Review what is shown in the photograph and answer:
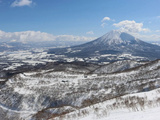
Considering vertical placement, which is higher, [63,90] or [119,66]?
[119,66]

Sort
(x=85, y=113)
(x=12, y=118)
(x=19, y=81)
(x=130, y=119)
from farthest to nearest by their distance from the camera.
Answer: (x=19, y=81) < (x=12, y=118) < (x=85, y=113) < (x=130, y=119)

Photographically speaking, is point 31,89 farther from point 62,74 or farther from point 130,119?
point 130,119

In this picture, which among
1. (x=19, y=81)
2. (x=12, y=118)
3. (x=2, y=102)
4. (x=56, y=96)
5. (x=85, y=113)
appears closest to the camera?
(x=85, y=113)

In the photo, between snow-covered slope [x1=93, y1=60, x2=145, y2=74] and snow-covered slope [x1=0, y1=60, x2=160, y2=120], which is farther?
snow-covered slope [x1=93, y1=60, x2=145, y2=74]

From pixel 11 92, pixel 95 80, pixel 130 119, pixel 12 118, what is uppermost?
pixel 130 119

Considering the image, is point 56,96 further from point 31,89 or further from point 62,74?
point 62,74

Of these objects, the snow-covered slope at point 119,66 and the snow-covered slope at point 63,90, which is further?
the snow-covered slope at point 119,66

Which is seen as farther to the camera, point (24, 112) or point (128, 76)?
point (128, 76)

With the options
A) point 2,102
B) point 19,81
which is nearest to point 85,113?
point 2,102

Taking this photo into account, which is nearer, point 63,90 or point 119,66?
point 63,90

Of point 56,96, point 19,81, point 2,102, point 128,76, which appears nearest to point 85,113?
point 56,96

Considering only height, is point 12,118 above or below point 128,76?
below
